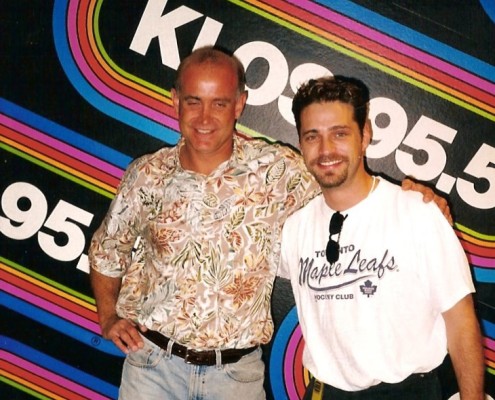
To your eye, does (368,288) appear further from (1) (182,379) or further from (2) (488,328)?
(2) (488,328)

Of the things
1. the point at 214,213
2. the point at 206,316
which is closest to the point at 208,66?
the point at 214,213

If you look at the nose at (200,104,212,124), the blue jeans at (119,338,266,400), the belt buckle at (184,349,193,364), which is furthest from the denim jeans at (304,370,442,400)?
the nose at (200,104,212,124)

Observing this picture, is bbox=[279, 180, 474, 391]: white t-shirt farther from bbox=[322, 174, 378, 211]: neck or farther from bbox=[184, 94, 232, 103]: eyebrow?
bbox=[184, 94, 232, 103]: eyebrow

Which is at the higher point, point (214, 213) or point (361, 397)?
point (214, 213)

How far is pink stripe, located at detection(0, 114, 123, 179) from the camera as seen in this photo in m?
2.58

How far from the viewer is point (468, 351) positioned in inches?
63.7

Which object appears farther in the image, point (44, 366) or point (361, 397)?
point (44, 366)

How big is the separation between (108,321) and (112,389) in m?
0.76

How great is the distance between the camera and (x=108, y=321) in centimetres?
210

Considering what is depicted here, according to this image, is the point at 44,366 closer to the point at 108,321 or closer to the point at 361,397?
the point at 108,321

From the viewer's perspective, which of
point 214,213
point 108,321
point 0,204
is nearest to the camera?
point 214,213

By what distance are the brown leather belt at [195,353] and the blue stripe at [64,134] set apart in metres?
0.94

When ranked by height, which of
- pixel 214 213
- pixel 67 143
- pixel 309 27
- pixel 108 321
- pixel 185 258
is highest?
pixel 309 27

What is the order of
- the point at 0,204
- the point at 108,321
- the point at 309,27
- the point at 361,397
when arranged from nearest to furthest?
1. the point at 361,397
2. the point at 108,321
3. the point at 309,27
4. the point at 0,204
